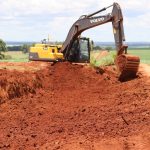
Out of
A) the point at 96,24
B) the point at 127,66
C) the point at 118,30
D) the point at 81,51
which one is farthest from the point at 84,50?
the point at 127,66

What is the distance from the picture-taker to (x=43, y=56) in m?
24.2

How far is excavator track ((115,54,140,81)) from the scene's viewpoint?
20.3m

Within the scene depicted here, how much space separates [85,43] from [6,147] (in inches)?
532

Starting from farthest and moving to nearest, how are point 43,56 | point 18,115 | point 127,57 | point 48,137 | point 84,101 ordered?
point 43,56 → point 127,57 → point 84,101 → point 18,115 → point 48,137

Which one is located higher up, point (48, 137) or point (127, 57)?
point (127, 57)

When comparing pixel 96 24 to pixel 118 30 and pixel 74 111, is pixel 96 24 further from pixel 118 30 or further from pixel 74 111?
pixel 74 111

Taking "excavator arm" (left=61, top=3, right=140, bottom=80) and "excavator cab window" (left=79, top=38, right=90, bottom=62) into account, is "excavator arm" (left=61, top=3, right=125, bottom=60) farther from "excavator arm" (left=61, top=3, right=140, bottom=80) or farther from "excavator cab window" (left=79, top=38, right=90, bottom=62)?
"excavator cab window" (left=79, top=38, right=90, bottom=62)

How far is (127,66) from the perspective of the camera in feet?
67.0

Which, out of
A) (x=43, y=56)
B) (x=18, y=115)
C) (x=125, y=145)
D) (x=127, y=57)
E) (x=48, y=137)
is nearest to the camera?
(x=125, y=145)

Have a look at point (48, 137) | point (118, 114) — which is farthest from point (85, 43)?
point (48, 137)

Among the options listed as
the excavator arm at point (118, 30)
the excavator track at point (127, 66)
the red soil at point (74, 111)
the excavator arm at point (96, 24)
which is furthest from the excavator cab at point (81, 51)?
the excavator track at point (127, 66)

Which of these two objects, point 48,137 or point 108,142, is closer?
point 108,142

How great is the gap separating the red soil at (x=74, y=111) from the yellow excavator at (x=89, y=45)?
2.61 ft

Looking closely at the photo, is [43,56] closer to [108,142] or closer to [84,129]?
[84,129]
